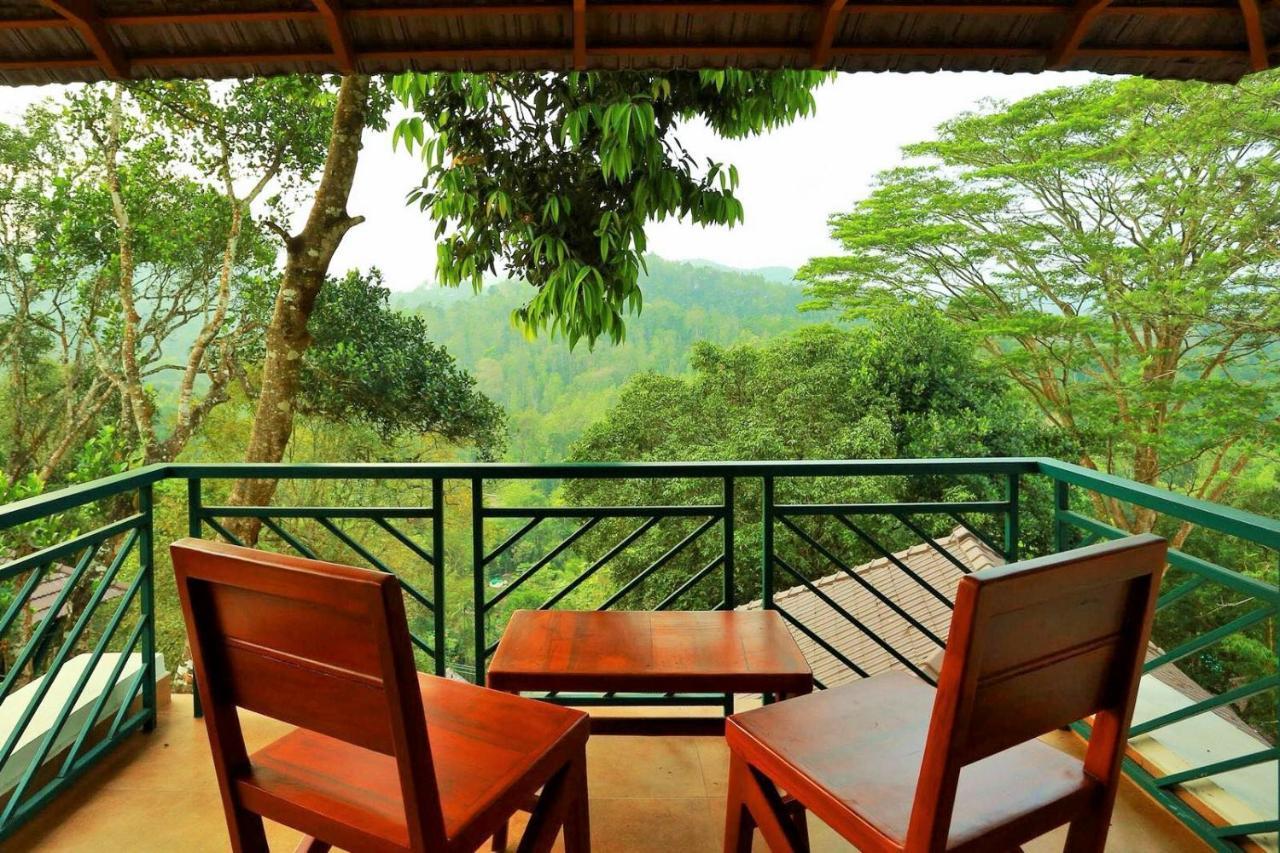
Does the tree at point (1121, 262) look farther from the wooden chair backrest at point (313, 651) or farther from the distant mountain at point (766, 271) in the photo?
the wooden chair backrest at point (313, 651)

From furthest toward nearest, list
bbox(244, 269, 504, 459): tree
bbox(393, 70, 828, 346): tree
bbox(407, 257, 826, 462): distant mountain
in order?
bbox(407, 257, 826, 462): distant mountain → bbox(244, 269, 504, 459): tree → bbox(393, 70, 828, 346): tree

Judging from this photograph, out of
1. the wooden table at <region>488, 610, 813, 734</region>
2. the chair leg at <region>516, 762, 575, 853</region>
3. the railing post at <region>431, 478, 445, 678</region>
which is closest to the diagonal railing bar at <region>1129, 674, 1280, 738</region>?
the wooden table at <region>488, 610, 813, 734</region>

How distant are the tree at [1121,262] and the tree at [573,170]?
6.91 m

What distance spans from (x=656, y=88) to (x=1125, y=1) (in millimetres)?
2163

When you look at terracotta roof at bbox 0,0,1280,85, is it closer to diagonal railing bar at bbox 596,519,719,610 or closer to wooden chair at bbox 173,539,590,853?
diagonal railing bar at bbox 596,519,719,610

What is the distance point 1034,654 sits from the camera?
968 millimetres

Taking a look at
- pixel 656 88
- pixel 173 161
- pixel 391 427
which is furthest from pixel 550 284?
pixel 173 161

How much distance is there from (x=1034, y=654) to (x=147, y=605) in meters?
2.26

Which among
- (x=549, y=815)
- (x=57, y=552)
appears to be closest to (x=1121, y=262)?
(x=549, y=815)

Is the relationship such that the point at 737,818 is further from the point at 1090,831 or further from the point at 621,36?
the point at 621,36

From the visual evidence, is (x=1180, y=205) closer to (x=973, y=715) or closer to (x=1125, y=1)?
(x=1125, y=1)

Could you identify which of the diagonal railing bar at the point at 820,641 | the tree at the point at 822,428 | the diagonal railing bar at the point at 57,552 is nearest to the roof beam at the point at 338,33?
the diagonal railing bar at the point at 57,552

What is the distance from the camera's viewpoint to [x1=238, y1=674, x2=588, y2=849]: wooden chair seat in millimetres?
1044

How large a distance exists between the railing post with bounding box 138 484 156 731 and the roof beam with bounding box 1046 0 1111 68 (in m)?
2.53
